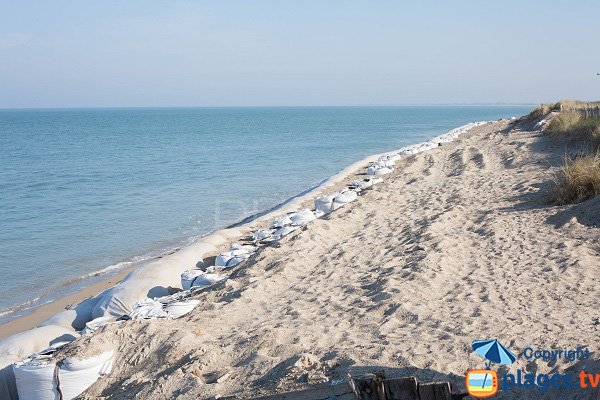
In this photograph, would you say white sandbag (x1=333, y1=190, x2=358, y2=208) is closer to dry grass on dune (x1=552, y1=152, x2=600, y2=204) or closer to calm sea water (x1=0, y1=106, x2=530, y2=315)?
calm sea water (x1=0, y1=106, x2=530, y2=315)

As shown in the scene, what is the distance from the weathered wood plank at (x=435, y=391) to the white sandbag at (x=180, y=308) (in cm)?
381

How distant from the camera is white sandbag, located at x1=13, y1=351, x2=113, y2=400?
4828mm

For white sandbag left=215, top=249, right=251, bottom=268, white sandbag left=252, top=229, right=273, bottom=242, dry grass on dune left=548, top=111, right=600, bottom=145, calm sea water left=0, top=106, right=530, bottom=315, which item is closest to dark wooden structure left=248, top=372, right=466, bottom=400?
white sandbag left=215, top=249, right=251, bottom=268

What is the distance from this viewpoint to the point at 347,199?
10.9 meters

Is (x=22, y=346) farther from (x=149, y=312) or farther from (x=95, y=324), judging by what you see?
(x=149, y=312)

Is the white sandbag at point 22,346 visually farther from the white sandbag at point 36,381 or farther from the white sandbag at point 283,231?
the white sandbag at point 283,231

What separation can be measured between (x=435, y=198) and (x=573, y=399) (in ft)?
22.7

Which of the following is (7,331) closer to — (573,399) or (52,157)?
(573,399)

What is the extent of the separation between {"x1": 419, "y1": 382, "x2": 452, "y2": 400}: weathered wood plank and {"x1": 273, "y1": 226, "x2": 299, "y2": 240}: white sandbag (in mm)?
6538

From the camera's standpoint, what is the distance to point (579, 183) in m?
7.52

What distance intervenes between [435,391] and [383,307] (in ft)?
8.33

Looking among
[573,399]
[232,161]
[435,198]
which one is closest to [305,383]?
[573,399]
